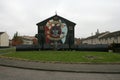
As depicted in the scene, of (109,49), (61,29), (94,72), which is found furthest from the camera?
(61,29)

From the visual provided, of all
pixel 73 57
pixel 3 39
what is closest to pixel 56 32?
pixel 73 57

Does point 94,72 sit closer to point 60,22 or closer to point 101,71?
point 101,71

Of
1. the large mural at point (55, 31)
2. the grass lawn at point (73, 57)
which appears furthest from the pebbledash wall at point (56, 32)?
the grass lawn at point (73, 57)

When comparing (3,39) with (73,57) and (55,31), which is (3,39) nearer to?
(55,31)

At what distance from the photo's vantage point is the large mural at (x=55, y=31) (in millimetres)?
45250

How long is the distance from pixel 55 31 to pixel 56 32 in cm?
36

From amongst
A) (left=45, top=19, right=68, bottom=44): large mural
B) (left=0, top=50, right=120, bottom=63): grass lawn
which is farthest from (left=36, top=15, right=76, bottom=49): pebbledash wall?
(left=0, top=50, right=120, bottom=63): grass lawn

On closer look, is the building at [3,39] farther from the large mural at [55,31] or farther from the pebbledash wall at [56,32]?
the large mural at [55,31]

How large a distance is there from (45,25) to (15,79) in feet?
124

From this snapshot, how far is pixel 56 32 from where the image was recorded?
4525cm

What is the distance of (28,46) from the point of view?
43.2m

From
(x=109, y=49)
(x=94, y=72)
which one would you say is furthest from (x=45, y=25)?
(x=94, y=72)

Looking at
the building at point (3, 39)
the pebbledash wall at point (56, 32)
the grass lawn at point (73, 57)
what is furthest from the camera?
the building at point (3, 39)

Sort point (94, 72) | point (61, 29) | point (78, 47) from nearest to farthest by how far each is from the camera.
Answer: point (94, 72) < point (78, 47) < point (61, 29)
